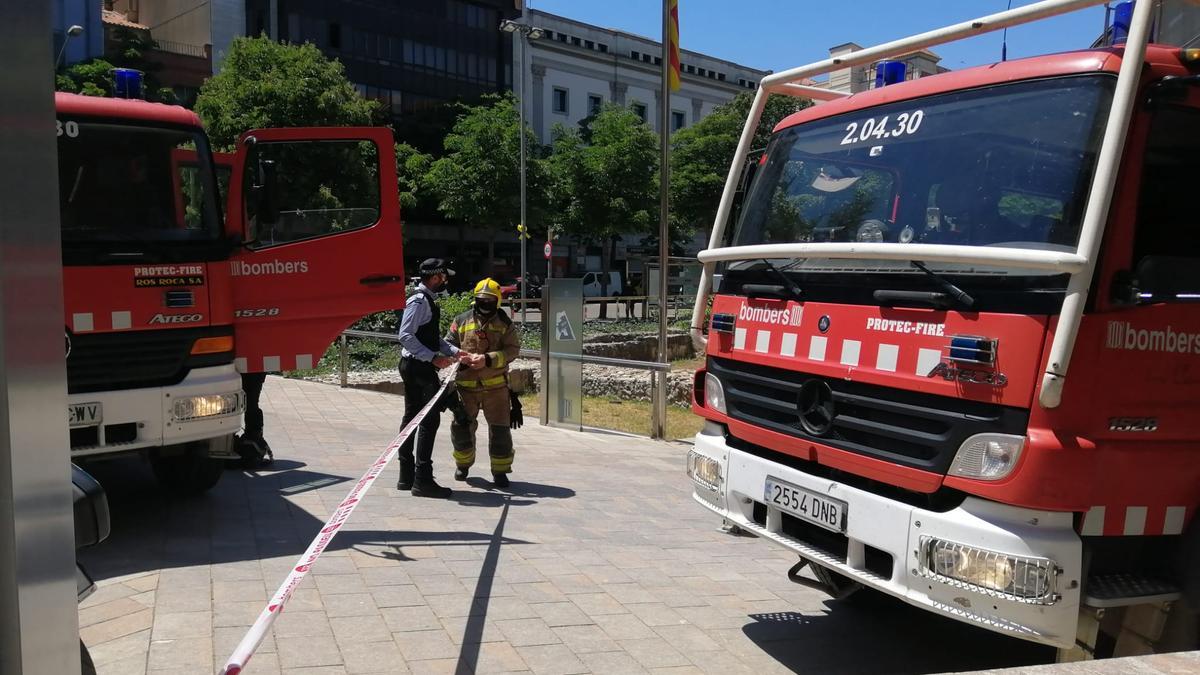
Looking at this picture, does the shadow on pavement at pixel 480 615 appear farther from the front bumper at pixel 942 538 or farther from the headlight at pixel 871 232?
the headlight at pixel 871 232

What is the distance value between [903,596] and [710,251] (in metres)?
2.06

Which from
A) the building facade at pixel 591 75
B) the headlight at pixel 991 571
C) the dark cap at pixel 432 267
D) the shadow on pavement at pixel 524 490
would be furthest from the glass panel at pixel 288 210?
the building facade at pixel 591 75

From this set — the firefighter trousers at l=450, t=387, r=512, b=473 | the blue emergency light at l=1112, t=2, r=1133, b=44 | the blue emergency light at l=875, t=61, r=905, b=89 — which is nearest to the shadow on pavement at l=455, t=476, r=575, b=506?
the firefighter trousers at l=450, t=387, r=512, b=473

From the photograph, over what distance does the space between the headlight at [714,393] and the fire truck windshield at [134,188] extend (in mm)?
3336

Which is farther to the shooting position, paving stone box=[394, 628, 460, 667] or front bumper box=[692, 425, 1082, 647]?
→ paving stone box=[394, 628, 460, 667]

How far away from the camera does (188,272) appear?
5.67 m

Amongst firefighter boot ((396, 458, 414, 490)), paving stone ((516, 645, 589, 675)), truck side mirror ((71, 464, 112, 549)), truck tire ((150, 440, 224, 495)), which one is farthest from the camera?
firefighter boot ((396, 458, 414, 490))

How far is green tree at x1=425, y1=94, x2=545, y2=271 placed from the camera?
3453 cm

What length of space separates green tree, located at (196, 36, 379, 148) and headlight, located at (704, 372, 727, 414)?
21840 mm

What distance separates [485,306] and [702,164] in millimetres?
32184

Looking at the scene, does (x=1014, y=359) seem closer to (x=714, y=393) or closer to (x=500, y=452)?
(x=714, y=393)

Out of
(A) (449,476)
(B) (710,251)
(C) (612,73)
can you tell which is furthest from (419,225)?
(B) (710,251)

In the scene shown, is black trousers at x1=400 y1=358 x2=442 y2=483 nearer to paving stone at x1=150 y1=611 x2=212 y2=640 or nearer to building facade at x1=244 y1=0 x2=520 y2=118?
paving stone at x1=150 y1=611 x2=212 y2=640

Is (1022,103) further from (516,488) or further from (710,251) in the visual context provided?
(516,488)
